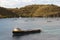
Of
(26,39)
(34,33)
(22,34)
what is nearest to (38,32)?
(34,33)

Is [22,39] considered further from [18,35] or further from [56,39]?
[56,39]

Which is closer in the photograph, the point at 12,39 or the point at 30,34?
the point at 12,39

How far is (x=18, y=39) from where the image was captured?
74750mm

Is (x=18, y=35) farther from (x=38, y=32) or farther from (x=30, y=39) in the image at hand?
(x=38, y=32)

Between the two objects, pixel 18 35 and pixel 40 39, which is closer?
pixel 40 39

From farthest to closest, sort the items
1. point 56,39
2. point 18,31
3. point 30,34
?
point 30,34
point 18,31
point 56,39

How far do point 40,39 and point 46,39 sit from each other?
232 centimetres

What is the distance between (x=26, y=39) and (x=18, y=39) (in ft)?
9.75

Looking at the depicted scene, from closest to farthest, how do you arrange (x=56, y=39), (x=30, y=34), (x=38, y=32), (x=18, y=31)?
1. (x=56, y=39)
2. (x=18, y=31)
3. (x=30, y=34)
4. (x=38, y=32)

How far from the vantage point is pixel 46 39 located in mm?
71562

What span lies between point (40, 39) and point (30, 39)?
336cm

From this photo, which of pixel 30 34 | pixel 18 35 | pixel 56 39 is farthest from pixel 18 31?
pixel 56 39

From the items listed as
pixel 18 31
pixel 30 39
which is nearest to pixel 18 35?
pixel 18 31

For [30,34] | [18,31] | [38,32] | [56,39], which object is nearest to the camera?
[56,39]
